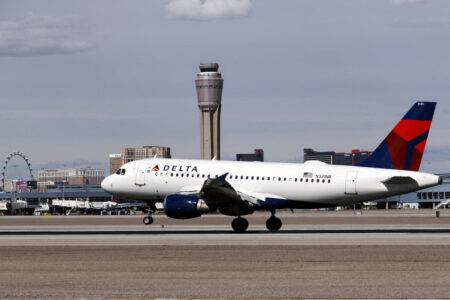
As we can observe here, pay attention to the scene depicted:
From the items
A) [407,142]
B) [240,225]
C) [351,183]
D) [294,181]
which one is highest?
[407,142]

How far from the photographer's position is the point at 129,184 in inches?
2793

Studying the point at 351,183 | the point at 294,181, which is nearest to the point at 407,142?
the point at 351,183

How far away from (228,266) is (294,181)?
88.9ft

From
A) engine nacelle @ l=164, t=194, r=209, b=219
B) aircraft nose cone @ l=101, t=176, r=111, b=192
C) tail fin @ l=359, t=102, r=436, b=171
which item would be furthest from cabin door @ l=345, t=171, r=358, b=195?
aircraft nose cone @ l=101, t=176, r=111, b=192

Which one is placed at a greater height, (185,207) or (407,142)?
(407,142)

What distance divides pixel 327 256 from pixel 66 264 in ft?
36.1

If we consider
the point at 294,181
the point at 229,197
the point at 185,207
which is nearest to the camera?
the point at 185,207

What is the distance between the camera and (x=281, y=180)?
6700 centimetres

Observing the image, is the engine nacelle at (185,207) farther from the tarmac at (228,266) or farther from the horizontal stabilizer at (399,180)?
the horizontal stabilizer at (399,180)

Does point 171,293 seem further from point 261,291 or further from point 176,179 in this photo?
point 176,179

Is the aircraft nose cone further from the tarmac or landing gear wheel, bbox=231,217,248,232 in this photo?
the tarmac

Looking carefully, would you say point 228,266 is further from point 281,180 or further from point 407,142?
point 407,142

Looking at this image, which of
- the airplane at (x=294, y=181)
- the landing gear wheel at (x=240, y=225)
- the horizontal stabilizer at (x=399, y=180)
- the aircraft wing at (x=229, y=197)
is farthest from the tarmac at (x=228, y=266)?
the landing gear wheel at (x=240, y=225)

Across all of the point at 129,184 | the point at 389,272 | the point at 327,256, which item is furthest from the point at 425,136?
the point at 389,272
